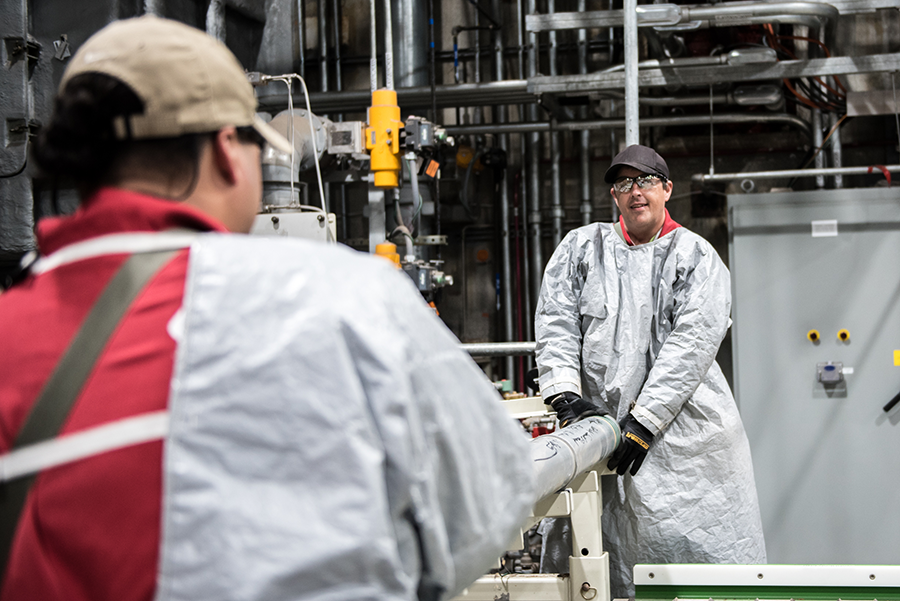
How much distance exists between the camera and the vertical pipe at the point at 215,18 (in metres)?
3.61

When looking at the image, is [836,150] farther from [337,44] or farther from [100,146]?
[100,146]

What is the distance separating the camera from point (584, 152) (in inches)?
171

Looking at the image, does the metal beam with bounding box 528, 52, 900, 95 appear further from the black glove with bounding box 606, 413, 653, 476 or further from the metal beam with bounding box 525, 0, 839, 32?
the black glove with bounding box 606, 413, 653, 476

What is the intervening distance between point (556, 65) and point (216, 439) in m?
4.24

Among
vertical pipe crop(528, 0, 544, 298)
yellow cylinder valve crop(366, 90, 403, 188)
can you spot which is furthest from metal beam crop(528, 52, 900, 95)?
vertical pipe crop(528, 0, 544, 298)

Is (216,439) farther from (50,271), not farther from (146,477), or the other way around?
(50,271)

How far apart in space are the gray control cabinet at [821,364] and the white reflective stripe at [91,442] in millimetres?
3199

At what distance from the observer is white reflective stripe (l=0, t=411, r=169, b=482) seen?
19.2 inches

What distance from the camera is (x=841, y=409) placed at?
3.31m

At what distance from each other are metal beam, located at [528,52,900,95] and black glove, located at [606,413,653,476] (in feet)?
5.30

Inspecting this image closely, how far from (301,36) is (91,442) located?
4.46 metres

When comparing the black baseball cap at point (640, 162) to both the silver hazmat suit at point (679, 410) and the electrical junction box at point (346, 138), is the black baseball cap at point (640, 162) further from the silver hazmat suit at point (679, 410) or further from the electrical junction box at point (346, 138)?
the electrical junction box at point (346, 138)

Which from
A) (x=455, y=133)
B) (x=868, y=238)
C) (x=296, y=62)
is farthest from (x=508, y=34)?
(x=868, y=238)

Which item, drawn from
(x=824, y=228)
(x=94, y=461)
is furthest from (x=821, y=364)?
(x=94, y=461)
